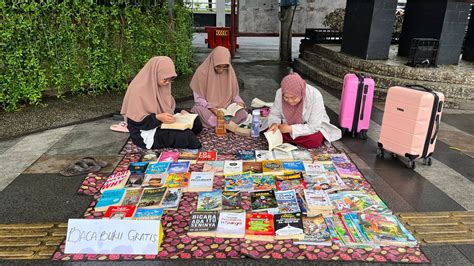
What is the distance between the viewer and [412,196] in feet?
9.69

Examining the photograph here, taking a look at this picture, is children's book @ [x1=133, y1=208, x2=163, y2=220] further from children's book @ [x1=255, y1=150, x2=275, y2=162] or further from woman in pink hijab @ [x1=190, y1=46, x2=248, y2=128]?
woman in pink hijab @ [x1=190, y1=46, x2=248, y2=128]

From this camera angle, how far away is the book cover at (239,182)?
2.96 metres

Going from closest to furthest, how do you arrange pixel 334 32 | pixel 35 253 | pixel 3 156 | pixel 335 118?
pixel 35 253, pixel 3 156, pixel 335 118, pixel 334 32

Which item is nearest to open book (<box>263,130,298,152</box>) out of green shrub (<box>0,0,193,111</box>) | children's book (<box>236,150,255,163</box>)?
children's book (<box>236,150,255,163</box>)

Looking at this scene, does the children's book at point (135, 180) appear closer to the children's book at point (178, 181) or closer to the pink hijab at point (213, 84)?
the children's book at point (178, 181)

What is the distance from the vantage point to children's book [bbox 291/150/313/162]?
3549mm

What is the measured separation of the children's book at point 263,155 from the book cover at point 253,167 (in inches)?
4.2

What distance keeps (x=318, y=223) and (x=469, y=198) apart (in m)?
1.43

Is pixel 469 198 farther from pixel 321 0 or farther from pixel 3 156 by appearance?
pixel 321 0

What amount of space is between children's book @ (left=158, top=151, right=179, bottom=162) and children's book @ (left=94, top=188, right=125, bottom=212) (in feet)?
2.31

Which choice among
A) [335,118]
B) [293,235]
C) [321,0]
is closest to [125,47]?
[335,118]

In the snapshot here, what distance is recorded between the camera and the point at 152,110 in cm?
380

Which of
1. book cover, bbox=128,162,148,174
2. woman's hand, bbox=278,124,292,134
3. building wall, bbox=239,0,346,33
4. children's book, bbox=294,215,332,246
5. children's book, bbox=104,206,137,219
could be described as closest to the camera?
children's book, bbox=294,215,332,246

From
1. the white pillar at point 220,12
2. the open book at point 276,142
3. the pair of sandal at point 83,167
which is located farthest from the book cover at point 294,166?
the white pillar at point 220,12
